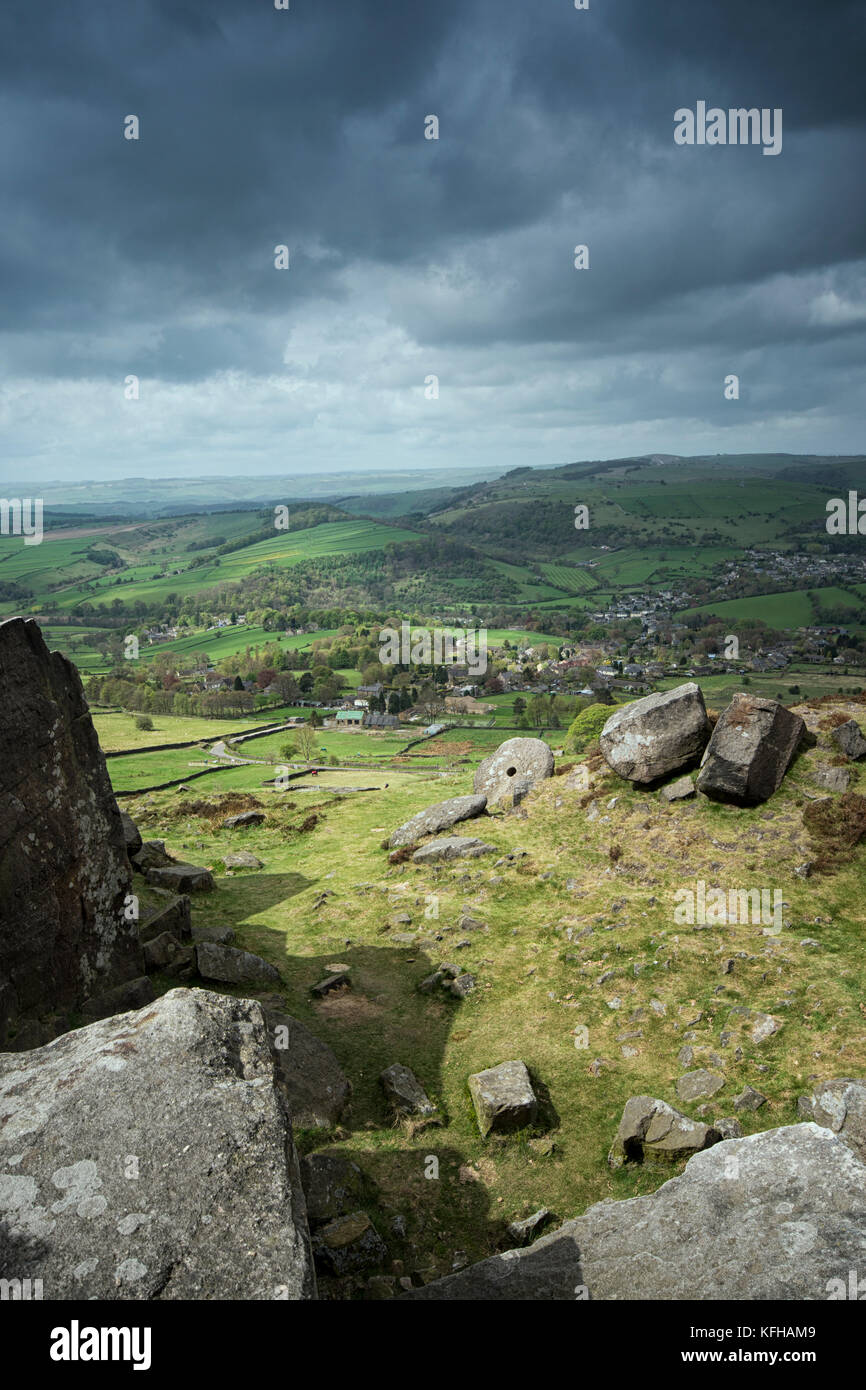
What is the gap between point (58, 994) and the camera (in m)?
14.4

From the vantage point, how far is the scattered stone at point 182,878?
74.7 feet

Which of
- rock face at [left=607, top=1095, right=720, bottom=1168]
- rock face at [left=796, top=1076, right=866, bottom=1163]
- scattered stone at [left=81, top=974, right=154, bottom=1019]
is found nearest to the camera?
rock face at [left=796, top=1076, right=866, bottom=1163]

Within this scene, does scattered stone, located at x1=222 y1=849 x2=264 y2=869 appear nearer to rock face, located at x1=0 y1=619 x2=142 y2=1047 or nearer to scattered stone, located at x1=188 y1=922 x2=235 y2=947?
scattered stone, located at x1=188 y1=922 x2=235 y2=947

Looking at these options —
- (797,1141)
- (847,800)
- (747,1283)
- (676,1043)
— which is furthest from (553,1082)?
(847,800)

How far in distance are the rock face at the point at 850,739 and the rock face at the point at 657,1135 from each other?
50.7 feet

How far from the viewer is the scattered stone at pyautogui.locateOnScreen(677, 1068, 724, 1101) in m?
13.7

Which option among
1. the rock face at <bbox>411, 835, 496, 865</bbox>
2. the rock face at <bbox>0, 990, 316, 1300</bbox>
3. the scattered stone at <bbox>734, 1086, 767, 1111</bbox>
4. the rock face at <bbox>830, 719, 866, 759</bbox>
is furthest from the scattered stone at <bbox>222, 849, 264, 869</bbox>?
the rock face at <bbox>830, 719, 866, 759</bbox>

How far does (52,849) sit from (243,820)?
64.2 ft

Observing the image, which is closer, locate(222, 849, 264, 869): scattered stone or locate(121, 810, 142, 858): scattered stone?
locate(121, 810, 142, 858): scattered stone

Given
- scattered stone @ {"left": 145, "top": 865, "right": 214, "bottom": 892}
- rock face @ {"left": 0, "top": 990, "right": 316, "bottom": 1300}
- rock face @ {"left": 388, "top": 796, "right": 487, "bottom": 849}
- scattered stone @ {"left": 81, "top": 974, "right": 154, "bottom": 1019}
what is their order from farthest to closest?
rock face @ {"left": 388, "top": 796, "right": 487, "bottom": 849}, scattered stone @ {"left": 145, "top": 865, "right": 214, "bottom": 892}, scattered stone @ {"left": 81, "top": 974, "right": 154, "bottom": 1019}, rock face @ {"left": 0, "top": 990, "right": 316, "bottom": 1300}

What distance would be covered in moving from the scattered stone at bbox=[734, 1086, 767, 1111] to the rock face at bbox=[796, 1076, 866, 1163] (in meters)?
0.62

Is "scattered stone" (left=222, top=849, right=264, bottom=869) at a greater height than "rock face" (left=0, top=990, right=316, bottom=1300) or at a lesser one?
lesser

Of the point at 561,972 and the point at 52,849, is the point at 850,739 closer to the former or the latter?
the point at 561,972
